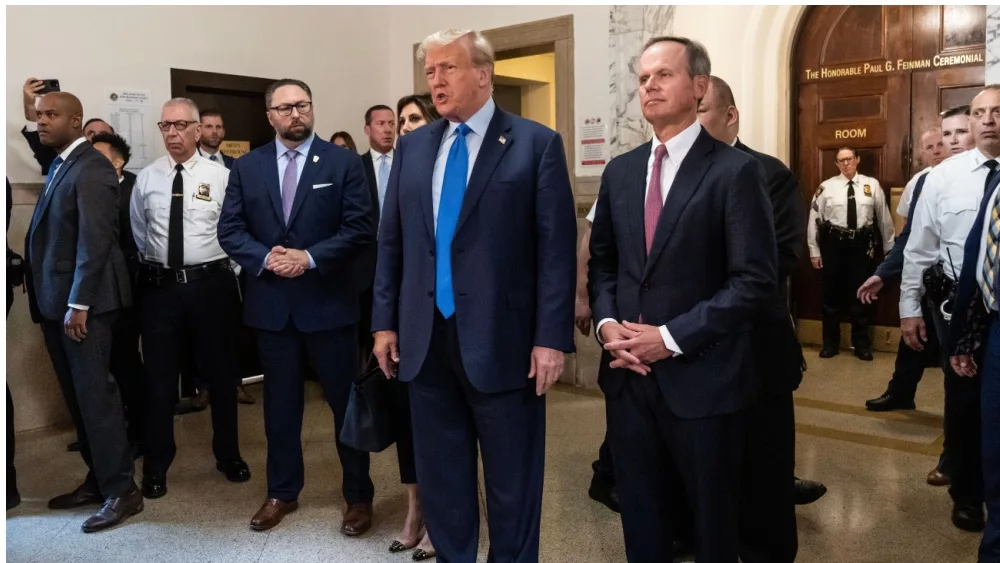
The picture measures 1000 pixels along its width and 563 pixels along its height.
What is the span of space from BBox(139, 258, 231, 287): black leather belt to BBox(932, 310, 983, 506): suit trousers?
291 cm

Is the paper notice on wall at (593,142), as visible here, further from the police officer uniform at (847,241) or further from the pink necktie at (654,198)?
the pink necktie at (654,198)

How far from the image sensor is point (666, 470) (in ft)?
6.96

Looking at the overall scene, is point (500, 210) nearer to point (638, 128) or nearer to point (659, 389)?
point (659, 389)

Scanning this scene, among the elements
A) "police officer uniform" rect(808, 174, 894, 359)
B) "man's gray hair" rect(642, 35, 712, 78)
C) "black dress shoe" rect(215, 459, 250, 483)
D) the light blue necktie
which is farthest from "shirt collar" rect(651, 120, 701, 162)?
"police officer uniform" rect(808, 174, 894, 359)

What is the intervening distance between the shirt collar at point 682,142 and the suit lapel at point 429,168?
25.2 inches

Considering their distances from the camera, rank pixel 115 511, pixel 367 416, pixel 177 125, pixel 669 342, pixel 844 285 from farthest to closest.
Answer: pixel 844 285 < pixel 177 125 < pixel 115 511 < pixel 367 416 < pixel 669 342

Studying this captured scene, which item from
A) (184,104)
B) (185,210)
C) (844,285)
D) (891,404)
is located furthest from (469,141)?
(844,285)

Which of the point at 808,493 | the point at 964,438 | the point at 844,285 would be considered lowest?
the point at 808,493

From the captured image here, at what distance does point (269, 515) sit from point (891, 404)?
11.5 ft

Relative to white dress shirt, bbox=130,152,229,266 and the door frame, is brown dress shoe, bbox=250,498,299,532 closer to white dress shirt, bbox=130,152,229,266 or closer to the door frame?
white dress shirt, bbox=130,152,229,266

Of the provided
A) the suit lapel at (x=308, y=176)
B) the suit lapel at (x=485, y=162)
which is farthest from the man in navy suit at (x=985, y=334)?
the suit lapel at (x=308, y=176)

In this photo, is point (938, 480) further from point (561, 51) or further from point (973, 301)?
point (561, 51)

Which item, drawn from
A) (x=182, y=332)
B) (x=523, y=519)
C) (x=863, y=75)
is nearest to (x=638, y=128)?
(x=863, y=75)

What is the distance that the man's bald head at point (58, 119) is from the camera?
3.20 m
